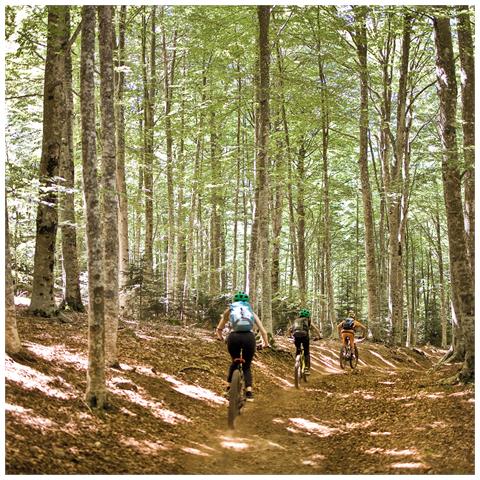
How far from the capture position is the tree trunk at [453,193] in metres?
8.57

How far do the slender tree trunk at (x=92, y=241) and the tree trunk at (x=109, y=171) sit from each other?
905mm

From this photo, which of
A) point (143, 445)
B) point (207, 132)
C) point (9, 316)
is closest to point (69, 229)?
point (9, 316)

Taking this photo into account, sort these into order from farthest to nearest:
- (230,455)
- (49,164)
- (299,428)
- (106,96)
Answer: (49,164) < (106,96) < (299,428) < (230,455)

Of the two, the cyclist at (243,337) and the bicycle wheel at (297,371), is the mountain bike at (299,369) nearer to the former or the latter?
the bicycle wheel at (297,371)

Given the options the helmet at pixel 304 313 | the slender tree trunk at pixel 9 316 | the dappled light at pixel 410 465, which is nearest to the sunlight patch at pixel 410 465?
the dappled light at pixel 410 465

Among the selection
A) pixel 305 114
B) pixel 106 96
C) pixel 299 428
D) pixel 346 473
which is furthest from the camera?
pixel 305 114

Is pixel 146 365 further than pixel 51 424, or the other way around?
pixel 146 365

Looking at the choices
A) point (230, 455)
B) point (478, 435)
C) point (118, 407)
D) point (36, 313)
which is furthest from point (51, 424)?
point (36, 313)

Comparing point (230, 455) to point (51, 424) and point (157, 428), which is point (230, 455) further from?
point (51, 424)

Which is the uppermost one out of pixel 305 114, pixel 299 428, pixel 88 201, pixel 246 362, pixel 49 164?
pixel 305 114

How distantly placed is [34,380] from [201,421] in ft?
9.13

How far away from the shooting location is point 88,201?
24.7 ft

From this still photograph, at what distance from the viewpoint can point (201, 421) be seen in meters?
8.08

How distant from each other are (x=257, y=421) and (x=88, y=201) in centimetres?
472
